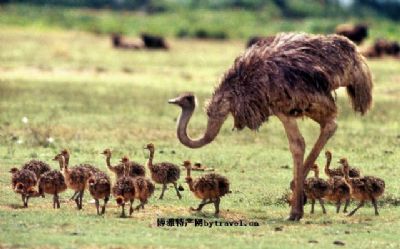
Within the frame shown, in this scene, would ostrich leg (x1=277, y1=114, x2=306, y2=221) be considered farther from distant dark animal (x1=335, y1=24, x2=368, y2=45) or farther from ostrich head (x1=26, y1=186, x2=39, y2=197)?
distant dark animal (x1=335, y1=24, x2=368, y2=45)

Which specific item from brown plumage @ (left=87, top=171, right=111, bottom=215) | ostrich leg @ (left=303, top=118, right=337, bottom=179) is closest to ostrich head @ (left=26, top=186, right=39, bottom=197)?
brown plumage @ (left=87, top=171, right=111, bottom=215)

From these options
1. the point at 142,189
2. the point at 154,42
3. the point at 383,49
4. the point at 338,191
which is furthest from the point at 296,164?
the point at 154,42

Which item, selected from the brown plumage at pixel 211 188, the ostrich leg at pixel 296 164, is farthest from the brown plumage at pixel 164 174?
the ostrich leg at pixel 296 164

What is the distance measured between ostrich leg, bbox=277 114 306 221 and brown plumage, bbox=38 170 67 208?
8.06 ft

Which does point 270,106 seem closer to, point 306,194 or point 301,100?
point 301,100

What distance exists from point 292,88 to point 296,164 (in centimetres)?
87

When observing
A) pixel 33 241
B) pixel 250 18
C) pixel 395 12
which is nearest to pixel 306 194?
pixel 33 241

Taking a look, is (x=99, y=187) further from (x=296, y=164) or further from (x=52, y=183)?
(x=296, y=164)

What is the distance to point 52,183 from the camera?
13375 millimetres

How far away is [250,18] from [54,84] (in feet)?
118

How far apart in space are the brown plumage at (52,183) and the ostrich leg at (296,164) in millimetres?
2456

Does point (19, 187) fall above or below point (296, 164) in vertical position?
below

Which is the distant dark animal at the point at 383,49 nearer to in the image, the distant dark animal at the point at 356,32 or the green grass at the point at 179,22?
the distant dark animal at the point at 356,32

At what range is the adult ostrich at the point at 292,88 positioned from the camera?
43.5 feet
